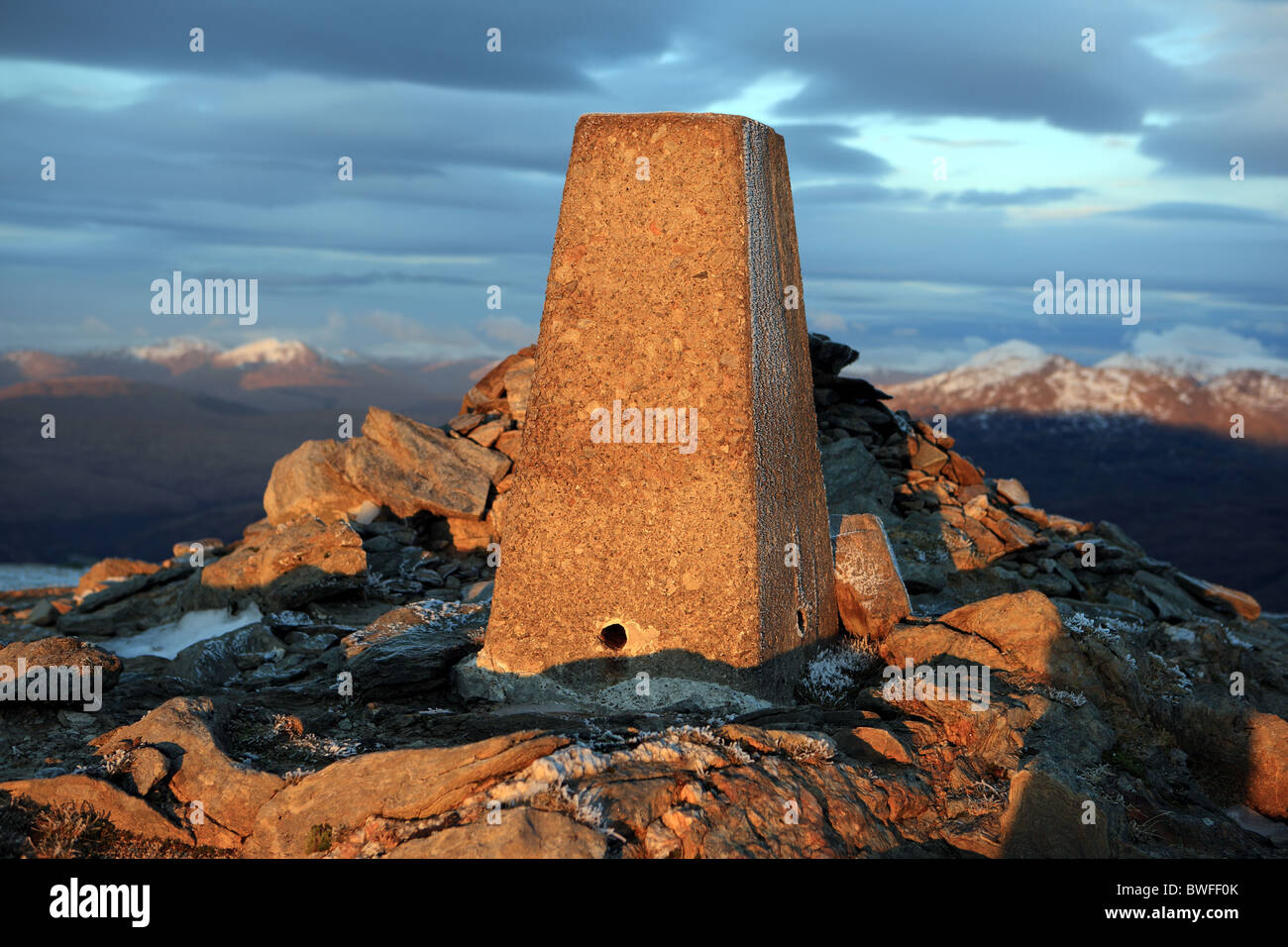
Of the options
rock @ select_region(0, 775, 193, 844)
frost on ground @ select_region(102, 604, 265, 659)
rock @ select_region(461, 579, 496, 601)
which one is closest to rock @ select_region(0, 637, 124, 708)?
rock @ select_region(0, 775, 193, 844)

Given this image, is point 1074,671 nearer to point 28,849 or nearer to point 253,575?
point 28,849

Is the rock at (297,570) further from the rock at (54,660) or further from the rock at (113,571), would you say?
the rock at (113,571)

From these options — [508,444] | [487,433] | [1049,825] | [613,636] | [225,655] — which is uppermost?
[487,433]

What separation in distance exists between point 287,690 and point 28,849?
9.40ft

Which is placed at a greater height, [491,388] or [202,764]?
[491,388]

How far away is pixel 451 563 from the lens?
42.6 ft

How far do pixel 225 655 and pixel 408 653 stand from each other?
237cm

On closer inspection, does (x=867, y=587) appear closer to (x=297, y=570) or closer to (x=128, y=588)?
(x=297, y=570)

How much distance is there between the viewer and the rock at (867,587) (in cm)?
901

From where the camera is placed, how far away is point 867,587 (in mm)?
9055

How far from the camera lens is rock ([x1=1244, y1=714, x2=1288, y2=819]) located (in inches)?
288

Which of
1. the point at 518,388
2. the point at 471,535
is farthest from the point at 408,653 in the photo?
the point at 518,388
